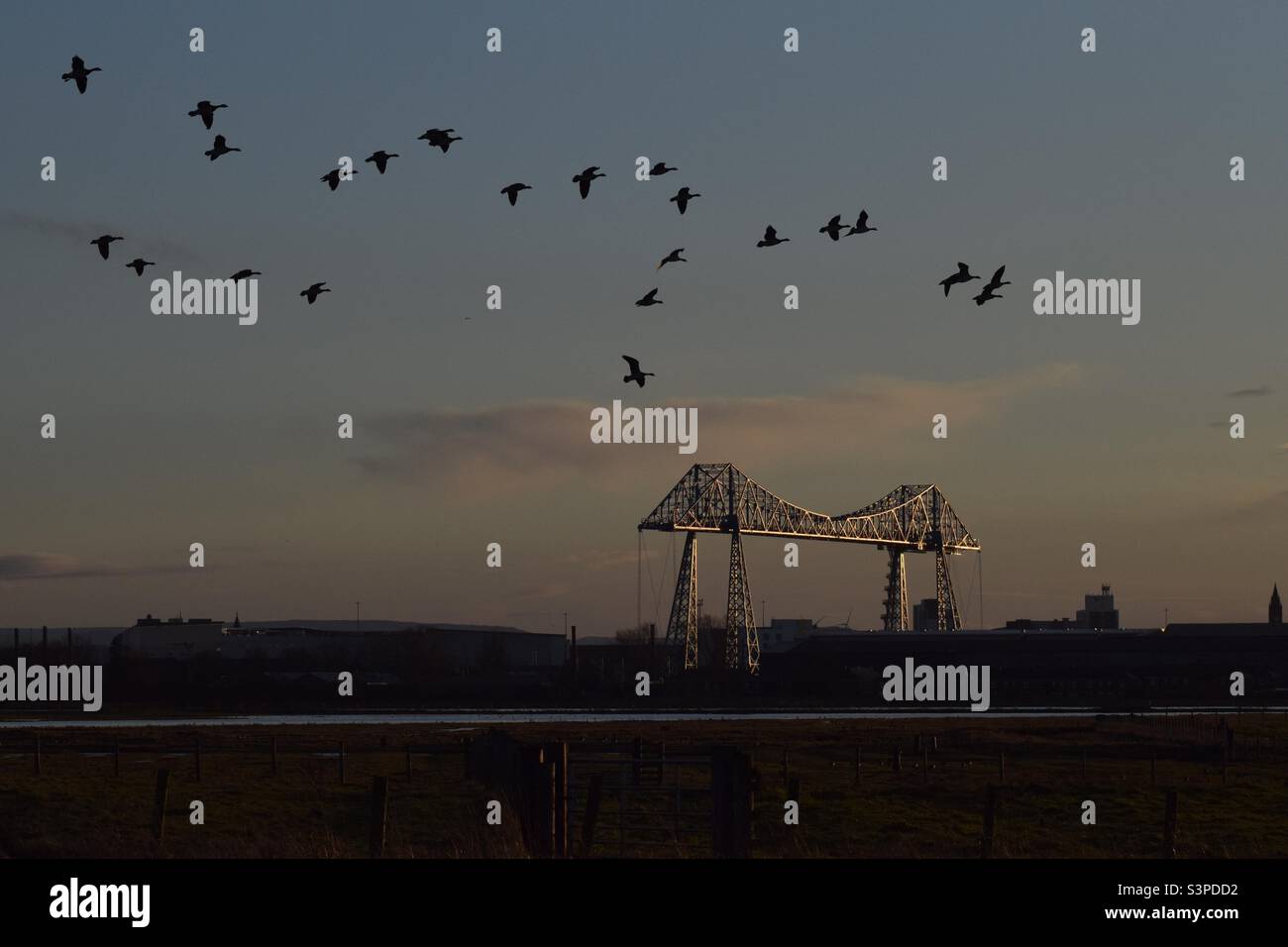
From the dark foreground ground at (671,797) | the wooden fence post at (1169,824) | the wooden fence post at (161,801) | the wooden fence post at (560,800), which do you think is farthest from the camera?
the wooden fence post at (161,801)

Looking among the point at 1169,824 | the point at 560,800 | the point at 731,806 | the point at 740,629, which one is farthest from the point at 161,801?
the point at 740,629

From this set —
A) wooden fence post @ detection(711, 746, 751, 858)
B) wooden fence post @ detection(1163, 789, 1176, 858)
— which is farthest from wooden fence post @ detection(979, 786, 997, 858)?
wooden fence post @ detection(711, 746, 751, 858)

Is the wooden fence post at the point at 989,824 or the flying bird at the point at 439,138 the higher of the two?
the flying bird at the point at 439,138

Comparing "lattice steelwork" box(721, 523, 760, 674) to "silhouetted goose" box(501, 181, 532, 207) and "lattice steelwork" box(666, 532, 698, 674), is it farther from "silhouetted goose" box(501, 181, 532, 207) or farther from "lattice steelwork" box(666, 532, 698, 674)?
"silhouetted goose" box(501, 181, 532, 207)

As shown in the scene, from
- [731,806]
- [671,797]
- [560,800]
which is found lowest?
[671,797]

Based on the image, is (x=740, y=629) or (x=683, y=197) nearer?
(x=683, y=197)

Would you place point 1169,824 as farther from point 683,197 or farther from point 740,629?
point 740,629

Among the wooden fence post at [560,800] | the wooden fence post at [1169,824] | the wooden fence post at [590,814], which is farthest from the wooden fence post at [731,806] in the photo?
the wooden fence post at [1169,824]

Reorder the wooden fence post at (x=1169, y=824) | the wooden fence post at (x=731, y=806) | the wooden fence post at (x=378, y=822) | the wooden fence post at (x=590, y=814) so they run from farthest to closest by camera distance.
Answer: the wooden fence post at (x=1169, y=824), the wooden fence post at (x=590, y=814), the wooden fence post at (x=378, y=822), the wooden fence post at (x=731, y=806)

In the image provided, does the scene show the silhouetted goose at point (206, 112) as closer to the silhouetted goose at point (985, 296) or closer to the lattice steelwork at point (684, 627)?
the silhouetted goose at point (985, 296)
